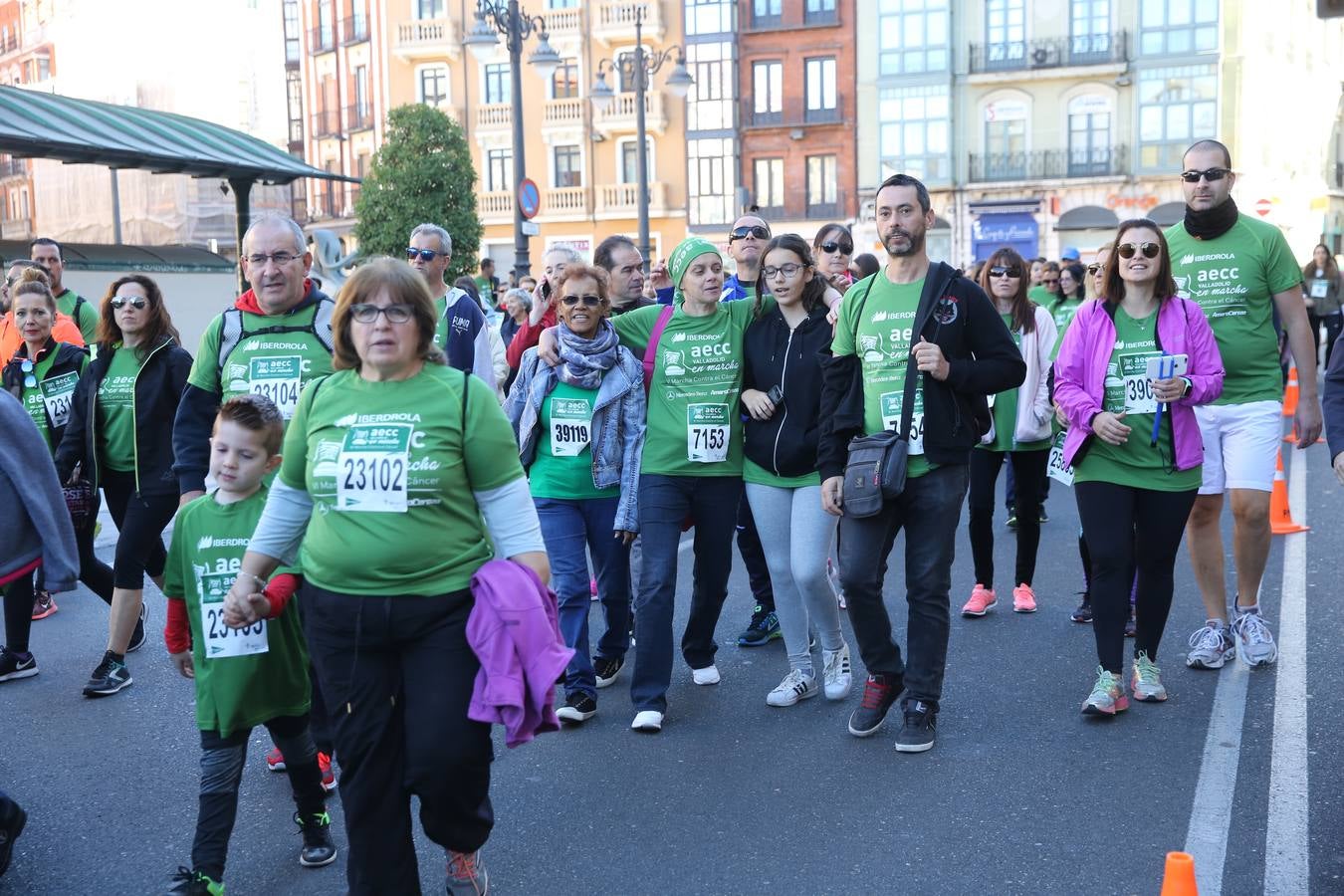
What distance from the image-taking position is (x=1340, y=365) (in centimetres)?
480

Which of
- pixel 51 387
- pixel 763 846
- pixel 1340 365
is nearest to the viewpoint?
pixel 763 846

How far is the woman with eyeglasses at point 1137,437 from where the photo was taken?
5531 mm

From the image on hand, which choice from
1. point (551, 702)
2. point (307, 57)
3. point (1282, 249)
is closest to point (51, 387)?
point (551, 702)

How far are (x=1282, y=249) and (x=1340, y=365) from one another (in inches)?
60.8

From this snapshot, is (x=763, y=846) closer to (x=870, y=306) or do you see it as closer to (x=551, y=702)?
(x=551, y=702)

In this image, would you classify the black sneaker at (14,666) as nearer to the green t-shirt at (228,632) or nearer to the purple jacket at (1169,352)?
the green t-shirt at (228,632)

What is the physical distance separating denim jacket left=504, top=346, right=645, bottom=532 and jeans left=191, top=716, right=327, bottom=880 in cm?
178

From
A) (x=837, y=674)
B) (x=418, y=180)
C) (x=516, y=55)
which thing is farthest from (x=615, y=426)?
(x=418, y=180)

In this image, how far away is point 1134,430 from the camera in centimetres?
556

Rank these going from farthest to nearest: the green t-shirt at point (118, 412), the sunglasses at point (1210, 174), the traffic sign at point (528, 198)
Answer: the traffic sign at point (528, 198) < the green t-shirt at point (118, 412) < the sunglasses at point (1210, 174)

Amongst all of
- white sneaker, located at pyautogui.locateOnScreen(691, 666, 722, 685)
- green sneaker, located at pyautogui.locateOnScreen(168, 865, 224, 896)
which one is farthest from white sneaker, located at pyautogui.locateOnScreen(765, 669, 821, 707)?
green sneaker, located at pyautogui.locateOnScreen(168, 865, 224, 896)

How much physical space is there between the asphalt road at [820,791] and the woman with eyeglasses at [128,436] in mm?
435

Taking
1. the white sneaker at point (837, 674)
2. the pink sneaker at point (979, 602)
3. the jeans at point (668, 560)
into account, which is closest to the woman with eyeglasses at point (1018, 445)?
the pink sneaker at point (979, 602)

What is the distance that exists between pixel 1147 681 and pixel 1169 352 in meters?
1.34
